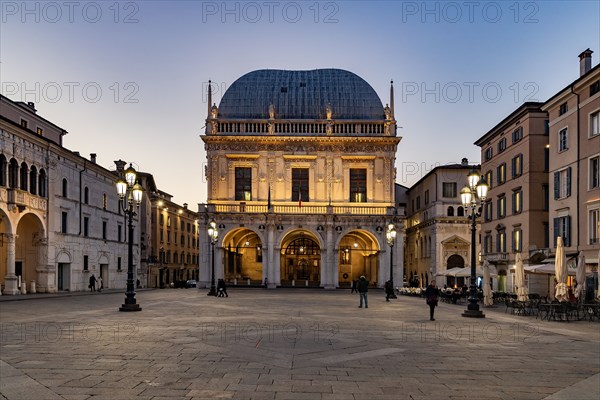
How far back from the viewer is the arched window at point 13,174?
40.2m

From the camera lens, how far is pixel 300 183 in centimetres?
6538

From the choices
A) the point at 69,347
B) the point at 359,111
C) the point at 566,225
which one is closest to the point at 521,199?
the point at 566,225

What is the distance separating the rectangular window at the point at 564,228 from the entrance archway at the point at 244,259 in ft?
117

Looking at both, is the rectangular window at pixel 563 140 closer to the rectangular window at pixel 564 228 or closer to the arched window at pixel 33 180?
the rectangular window at pixel 564 228

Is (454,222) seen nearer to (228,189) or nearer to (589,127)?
(228,189)

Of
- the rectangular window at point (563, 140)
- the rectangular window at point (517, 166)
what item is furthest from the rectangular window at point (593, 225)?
the rectangular window at point (517, 166)

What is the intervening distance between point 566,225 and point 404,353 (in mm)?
27860

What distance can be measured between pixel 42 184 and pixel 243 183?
24304 mm

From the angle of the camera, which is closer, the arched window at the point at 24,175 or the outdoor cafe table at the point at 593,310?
the outdoor cafe table at the point at 593,310

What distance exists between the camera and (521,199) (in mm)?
45500

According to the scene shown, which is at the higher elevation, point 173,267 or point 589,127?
point 589,127

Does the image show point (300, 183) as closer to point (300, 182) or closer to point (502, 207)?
point (300, 182)

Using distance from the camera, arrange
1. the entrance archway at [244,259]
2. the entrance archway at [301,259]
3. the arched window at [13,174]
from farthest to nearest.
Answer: the entrance archway at [301,259], the entrance archway at [244,259], the arched window at [13,174]

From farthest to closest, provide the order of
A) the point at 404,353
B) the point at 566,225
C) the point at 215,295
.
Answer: the point at 215,295
the point at 566,225
the point at 404,353
